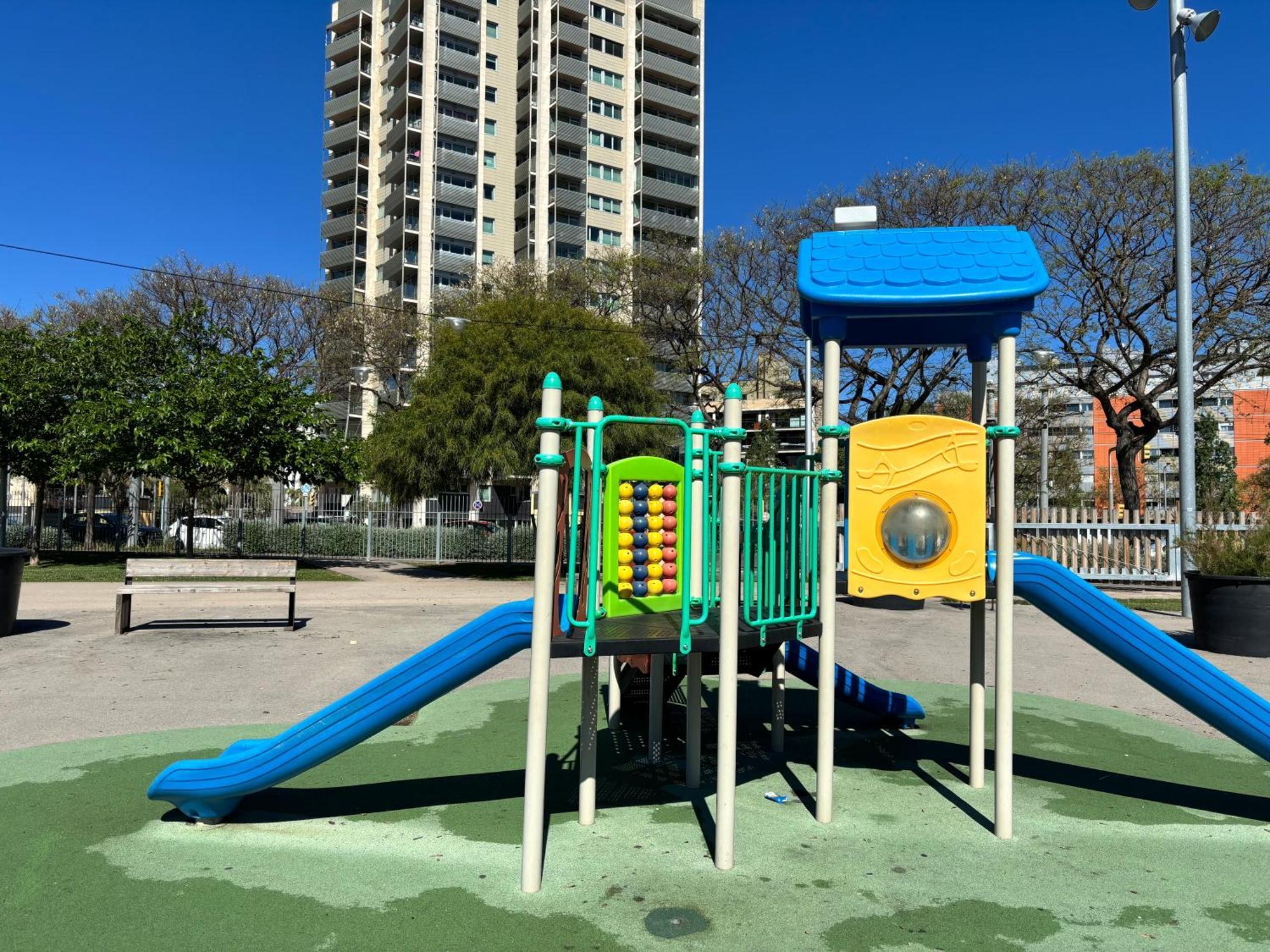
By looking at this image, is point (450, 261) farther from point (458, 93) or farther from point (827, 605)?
point (827, 605)

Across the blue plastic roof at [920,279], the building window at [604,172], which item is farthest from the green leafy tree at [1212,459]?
the blue plastic roof at [920,279]

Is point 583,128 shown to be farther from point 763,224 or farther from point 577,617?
point 577,617

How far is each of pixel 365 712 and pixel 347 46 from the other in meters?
74.2

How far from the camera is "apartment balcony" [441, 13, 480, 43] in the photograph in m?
61.4

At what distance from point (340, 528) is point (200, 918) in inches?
931

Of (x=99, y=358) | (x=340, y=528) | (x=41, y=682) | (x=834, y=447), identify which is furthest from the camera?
(x=340, y=528)

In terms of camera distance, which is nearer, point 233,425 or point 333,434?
point 233,425

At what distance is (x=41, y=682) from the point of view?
25.2ft

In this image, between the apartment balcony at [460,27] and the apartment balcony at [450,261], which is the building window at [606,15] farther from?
the apartment balcony at [450,261]

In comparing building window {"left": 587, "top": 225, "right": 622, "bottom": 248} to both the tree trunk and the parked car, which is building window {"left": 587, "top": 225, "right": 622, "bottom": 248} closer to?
the parked car

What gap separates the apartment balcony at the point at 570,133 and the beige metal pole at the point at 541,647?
6267cm

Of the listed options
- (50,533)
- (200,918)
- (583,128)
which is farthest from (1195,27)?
(583,128)

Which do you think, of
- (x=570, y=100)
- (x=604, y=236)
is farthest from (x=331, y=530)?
(x=570, y=100)

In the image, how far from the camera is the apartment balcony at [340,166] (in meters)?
66.4
